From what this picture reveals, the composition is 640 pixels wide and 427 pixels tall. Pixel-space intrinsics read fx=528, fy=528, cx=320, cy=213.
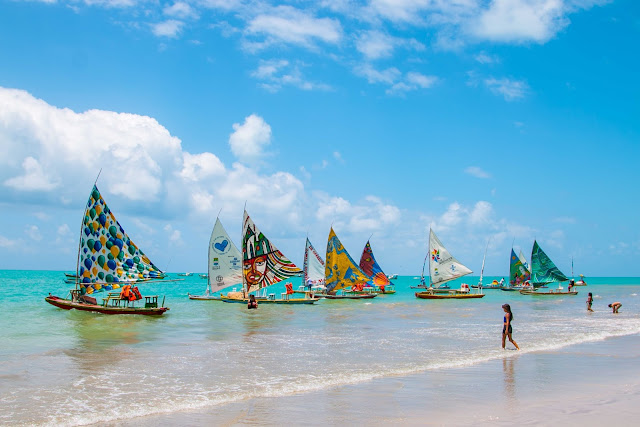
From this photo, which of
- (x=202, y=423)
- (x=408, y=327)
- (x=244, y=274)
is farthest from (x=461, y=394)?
(x=244, y=274)

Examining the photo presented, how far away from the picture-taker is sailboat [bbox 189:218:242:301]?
49406 mm

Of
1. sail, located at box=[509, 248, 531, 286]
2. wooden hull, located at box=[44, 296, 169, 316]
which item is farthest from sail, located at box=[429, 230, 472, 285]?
wooden hull, located at box=[44, 296, 169, 316]

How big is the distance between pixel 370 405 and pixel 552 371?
6.92 meters

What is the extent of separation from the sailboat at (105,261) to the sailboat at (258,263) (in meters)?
14.5

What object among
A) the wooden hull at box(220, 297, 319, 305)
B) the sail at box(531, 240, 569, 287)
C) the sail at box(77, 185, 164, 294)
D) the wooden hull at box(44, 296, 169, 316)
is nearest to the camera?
the sail at box(77, 185, 164, 294)

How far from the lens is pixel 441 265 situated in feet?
201

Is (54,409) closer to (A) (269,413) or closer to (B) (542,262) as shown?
(A) (269,413)

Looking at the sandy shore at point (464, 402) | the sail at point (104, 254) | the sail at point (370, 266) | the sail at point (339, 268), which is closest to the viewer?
the sandy shore at point (464, 402)

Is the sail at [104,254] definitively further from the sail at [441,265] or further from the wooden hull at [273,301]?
the sail at [441,265]

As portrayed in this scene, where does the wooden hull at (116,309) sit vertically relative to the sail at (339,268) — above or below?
below

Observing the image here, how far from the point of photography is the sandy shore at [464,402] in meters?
10.1

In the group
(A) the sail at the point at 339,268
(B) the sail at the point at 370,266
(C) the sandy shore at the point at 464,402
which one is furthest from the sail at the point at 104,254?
(B) the sail at the point at 370,266

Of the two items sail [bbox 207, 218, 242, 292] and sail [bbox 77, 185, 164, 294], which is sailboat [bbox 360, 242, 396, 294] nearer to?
sail [bbox 207, 218, 242, 292]

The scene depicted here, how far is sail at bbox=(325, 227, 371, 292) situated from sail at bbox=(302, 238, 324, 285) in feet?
35.8
